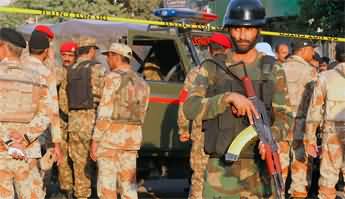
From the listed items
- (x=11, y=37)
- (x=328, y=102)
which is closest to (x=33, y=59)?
(x=11, y=37)

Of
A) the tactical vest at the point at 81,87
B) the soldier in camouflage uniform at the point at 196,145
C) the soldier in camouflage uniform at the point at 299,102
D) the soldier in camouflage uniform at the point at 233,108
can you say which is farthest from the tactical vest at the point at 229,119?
the soldier in camouflage uniform at the point at 299,102

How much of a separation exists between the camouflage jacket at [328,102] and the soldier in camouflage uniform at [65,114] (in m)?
2.75

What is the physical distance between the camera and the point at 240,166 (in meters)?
4.27

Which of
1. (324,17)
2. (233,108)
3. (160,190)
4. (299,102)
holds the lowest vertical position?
(160,190)

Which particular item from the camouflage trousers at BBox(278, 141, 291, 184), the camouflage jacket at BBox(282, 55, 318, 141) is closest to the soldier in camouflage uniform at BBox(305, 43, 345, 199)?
the camouflage trousers at BBox(278, 141, 291, 184)

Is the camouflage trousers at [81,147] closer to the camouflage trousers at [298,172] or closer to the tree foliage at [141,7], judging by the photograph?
the camouflage trousers at [298,172]

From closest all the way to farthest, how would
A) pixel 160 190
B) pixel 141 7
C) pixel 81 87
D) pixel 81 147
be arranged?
pixel 81 87 < pixel 81 147 < pixel 160 190 < pixel 141 7

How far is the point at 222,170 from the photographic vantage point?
14.1 feet

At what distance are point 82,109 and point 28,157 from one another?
99.0 inches

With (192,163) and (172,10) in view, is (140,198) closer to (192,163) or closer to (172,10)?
(192,163)

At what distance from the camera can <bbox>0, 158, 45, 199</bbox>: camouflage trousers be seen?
5461 mm

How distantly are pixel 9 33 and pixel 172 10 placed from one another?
351 cm

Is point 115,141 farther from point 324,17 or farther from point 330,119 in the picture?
point 324,17

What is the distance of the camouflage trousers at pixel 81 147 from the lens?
807 centimetres
